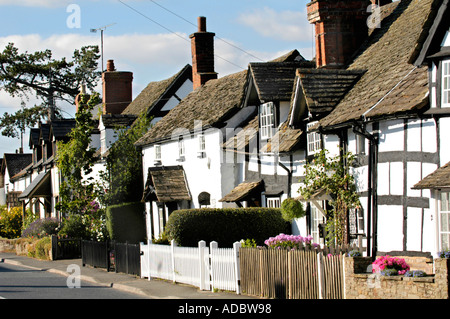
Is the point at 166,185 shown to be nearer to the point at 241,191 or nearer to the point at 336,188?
the point at 241,191

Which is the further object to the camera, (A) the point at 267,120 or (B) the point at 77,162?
(B) the point at 77,162

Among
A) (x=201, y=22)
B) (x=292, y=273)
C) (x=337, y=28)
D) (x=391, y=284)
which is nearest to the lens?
(x=391, y=284)

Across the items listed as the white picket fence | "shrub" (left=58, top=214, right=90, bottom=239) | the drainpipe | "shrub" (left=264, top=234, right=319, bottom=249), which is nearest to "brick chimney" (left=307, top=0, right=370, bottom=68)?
the drainpipe

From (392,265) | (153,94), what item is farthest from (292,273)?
(153,94)

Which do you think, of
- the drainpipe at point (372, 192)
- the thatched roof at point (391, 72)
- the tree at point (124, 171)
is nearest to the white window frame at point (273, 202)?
the thatched roof at point (391, 72)

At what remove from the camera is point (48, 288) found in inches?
→ 840

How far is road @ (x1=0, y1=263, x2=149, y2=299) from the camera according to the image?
1906 centimetres

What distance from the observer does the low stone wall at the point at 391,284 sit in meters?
13.2

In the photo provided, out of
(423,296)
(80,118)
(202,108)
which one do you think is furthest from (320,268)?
(80,118)

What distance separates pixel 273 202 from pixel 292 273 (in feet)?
26.4

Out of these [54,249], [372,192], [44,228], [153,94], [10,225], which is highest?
[153,94]

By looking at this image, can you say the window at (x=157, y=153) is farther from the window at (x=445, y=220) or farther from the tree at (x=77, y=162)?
the window at (x=445, y=220)

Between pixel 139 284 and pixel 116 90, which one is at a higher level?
pixel 116 90

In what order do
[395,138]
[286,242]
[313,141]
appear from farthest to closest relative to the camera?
1. [313,141]
2. [286,242]
3. [395,138]
